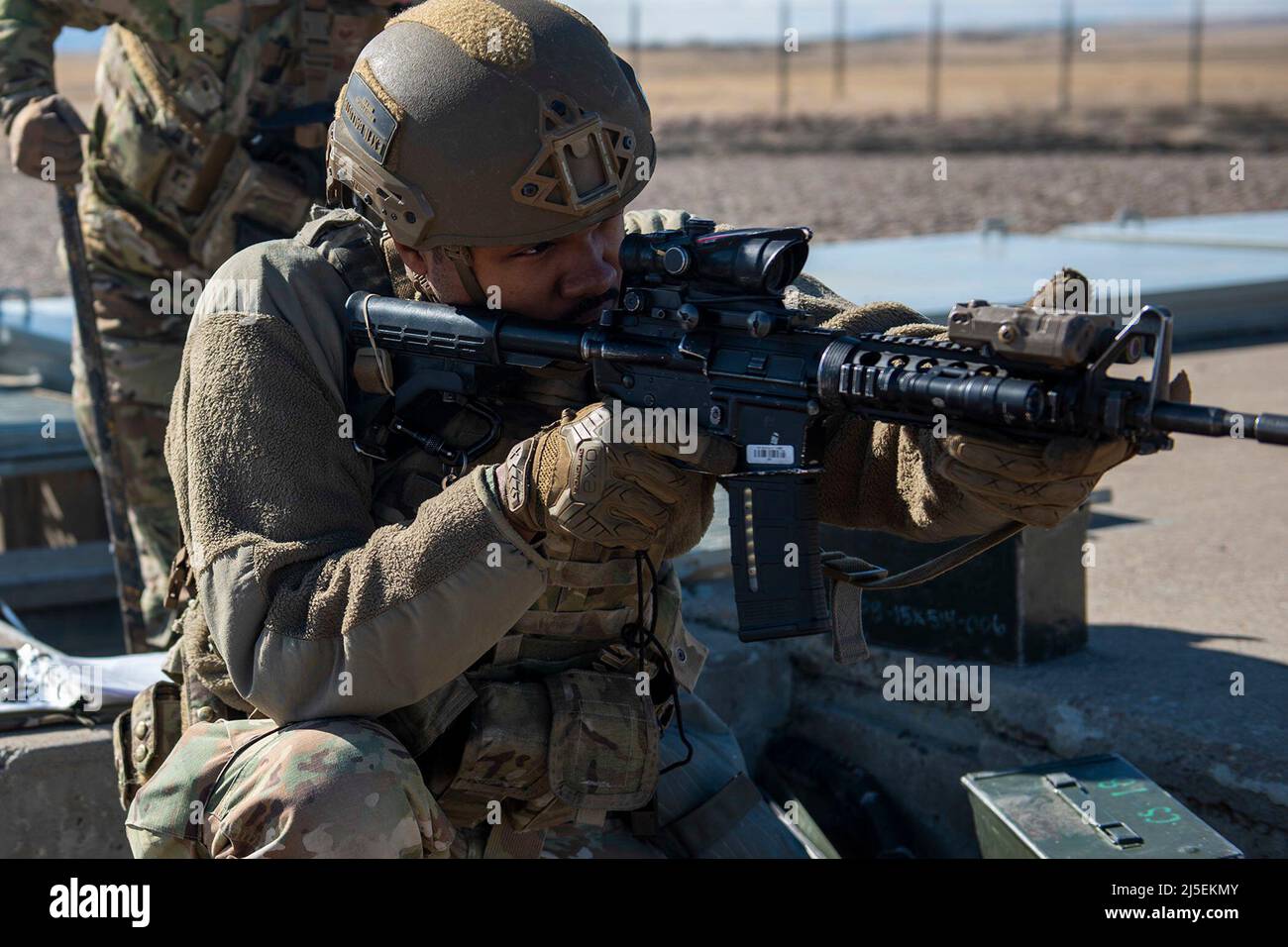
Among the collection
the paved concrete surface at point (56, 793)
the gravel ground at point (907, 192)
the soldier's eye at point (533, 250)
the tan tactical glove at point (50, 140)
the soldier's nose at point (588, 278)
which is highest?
the tan tactical glove at point (50, 140)

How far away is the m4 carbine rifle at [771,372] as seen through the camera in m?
2.03

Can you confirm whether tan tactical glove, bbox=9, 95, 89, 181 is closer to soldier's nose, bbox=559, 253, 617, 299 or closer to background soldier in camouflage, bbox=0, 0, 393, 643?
background soldier in camouflage, bbox=0, 0, 393, 643

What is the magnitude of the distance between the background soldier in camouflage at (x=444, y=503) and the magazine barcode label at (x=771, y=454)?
35 mm

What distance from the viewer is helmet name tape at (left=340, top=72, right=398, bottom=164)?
262 centimetres

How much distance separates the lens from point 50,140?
4.23 metres

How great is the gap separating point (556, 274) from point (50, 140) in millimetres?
2123

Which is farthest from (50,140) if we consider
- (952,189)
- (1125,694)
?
(952,189)

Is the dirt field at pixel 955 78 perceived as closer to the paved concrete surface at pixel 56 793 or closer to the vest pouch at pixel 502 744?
the paved concrete surface at pixel 56 793

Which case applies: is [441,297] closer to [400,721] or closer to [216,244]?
[400,721]

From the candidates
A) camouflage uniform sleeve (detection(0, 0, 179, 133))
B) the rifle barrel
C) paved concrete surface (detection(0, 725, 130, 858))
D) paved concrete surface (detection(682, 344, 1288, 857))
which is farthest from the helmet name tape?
camouflage uniform sleeve (detection(0, 0, 179, 133))

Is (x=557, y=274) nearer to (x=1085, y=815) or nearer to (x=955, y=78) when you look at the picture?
(x=1085, y=815)

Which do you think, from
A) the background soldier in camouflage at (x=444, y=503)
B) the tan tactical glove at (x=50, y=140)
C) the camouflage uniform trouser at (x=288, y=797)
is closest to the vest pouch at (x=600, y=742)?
the background soldier in camouflage at (x=444, y=503)

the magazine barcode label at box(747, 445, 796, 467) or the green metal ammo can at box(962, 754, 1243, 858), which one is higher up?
the magazine barcode label at box(747, 445, 796, 467)
